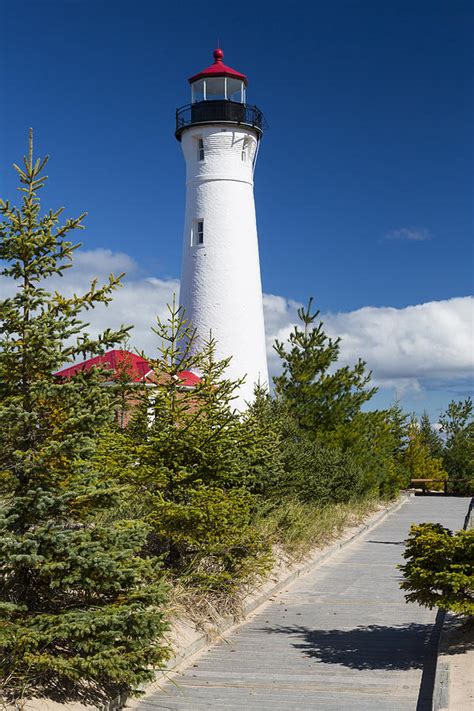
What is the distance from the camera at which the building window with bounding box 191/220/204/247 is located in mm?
31188

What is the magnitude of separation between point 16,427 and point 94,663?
217 centimetres

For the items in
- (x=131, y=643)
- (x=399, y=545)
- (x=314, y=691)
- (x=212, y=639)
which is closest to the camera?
(x=131, y=643)

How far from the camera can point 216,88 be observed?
108 ft

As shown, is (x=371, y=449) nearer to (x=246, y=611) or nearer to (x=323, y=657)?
(x=246, y=611)

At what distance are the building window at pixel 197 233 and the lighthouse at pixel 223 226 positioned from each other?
0.14 feet

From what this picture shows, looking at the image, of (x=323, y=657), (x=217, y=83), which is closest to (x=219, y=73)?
(x=217, y=83)

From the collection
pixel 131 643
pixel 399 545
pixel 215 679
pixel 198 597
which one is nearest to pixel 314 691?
pixel 215 679

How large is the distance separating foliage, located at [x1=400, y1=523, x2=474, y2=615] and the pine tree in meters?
2.95

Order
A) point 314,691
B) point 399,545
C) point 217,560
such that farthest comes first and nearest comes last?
1. point 399,545
2. point 217,560
3. point 314,691

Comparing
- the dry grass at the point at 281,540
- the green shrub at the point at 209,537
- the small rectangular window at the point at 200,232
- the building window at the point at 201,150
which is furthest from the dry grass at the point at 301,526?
the building window at the point at 201,150

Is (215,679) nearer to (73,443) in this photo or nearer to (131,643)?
(131,643)

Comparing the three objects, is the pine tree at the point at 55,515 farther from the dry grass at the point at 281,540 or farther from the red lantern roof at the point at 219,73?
the red lantern roof at the point at 219,73

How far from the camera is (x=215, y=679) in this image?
8.61 m

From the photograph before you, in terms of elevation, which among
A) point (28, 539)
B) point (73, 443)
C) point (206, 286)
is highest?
point (206, 286)
